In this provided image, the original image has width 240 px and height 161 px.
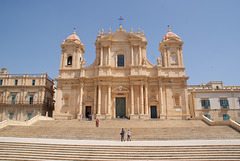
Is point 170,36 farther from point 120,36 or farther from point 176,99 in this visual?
point 176,99

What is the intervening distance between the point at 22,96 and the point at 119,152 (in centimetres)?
3060

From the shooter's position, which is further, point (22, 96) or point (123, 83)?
point (22, 96)

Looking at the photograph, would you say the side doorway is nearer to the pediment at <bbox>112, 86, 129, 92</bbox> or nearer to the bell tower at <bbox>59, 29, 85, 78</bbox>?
the pediment at <bbox>112, 86, 129, 92</bbox>

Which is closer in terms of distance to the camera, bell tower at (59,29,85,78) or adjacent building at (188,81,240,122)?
adjacent building at (188,81,240,122)

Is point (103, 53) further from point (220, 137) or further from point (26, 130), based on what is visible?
point (220, 137)

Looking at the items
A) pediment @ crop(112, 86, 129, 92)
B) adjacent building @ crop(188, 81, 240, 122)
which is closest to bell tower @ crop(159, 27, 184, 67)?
adjacent building @ crop(188, 81, 240, 122)

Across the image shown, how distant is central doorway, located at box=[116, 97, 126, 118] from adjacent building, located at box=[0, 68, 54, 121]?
14.0 m

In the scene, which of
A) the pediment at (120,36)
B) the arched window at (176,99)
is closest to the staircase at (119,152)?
the arched window at (176,99)

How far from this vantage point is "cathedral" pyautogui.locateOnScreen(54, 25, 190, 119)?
103 ft

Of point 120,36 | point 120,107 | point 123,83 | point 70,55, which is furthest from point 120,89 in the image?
point 70,55

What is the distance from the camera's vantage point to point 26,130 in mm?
20469

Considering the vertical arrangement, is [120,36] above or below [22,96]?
above

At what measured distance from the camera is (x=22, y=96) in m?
36.6

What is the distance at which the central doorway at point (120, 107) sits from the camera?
104 ft
